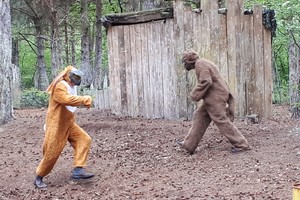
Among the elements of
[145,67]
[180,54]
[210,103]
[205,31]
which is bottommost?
[210,103]

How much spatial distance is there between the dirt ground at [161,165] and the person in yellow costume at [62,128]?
1.00 feet

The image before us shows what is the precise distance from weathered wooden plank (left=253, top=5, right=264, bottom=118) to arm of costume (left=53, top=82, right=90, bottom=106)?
207 inches

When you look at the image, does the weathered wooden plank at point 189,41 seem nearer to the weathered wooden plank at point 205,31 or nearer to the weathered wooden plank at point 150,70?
the weathered wooden plank at point 205,31

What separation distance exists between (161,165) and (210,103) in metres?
1.33

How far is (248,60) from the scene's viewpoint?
1162 centimetres

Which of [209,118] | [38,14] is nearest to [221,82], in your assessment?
[209,118]

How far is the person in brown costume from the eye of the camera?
886 cm

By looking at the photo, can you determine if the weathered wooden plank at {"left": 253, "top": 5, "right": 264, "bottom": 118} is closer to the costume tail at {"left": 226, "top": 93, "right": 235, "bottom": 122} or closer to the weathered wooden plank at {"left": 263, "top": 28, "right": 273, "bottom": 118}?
the weathered wooden plank at {"left": 263, "top": 28, "right": 273, "bottom": 118}

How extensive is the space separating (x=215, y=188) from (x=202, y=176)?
70 cm

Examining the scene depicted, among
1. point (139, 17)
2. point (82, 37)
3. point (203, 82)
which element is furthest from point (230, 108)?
point (82, 37)

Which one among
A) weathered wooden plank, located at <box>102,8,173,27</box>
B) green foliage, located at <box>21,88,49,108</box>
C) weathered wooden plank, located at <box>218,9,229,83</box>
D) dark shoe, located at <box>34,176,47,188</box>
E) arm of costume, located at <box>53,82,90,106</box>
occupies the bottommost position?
dark shoe, located at <box>34,176,47,188</box>

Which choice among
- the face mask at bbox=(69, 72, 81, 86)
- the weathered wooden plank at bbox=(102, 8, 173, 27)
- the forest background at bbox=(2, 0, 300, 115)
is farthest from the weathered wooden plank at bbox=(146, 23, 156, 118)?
the face mask at bbox=(69, 72, 81, 86)

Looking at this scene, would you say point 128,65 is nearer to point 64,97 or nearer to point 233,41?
point 233,41

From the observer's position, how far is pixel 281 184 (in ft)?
22.8
